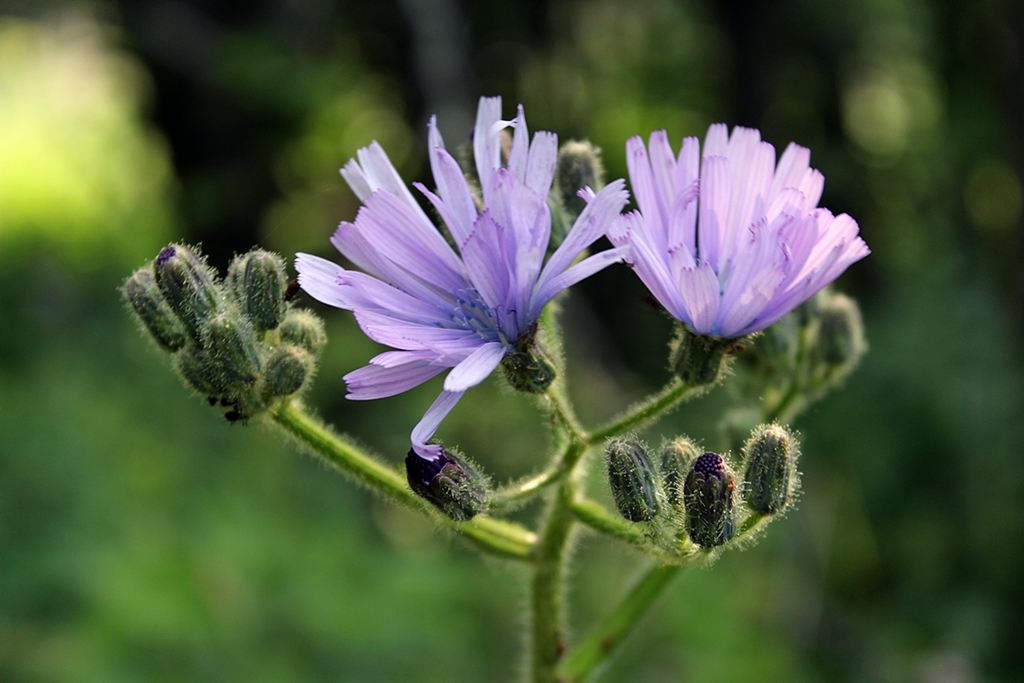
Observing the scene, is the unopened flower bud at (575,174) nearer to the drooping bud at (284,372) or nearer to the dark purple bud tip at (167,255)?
the drooping bud at (284,372)

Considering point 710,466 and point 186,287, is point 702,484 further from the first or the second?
point 186,287

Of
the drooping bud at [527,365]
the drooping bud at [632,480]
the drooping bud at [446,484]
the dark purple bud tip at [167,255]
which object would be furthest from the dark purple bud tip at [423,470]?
the dark purple bud tip at [167,255]

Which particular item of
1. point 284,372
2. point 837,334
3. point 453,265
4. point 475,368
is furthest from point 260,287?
point 837,334

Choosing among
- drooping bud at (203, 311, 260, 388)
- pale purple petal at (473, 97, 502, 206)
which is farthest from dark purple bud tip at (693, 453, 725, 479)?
drooping bud at (203, 311, 260, 388)

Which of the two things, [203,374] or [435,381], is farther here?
[435,381]

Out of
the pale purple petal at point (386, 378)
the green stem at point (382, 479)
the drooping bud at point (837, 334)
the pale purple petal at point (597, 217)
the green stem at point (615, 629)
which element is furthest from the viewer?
the drooping bud at point (837, 334)

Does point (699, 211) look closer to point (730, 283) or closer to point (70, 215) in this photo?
point (730, 283)

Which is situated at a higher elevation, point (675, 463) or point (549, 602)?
point (675, 463)
